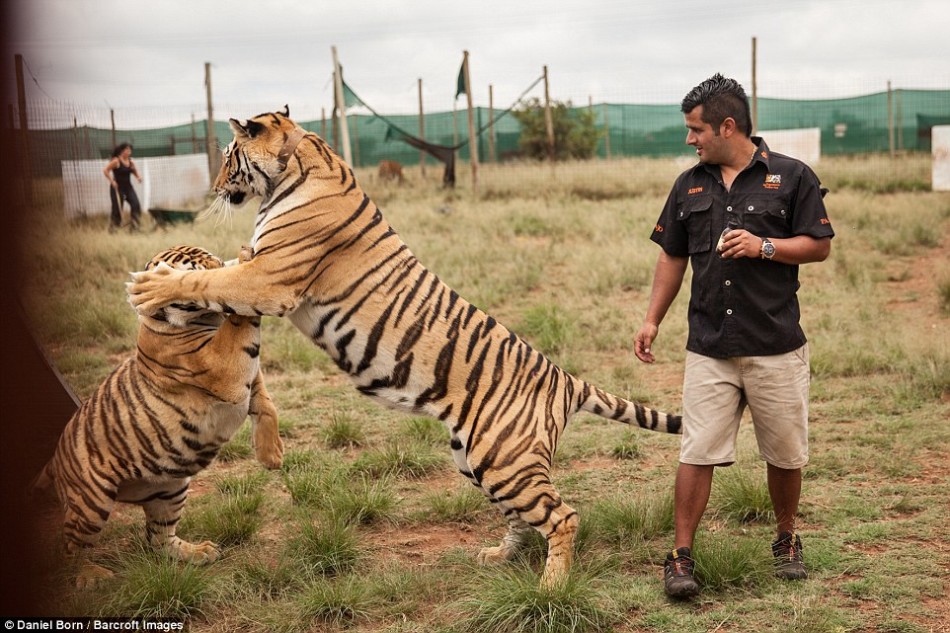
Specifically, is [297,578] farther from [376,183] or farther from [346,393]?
[376,183]

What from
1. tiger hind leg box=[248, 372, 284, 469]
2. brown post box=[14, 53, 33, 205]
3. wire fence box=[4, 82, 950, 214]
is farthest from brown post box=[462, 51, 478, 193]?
brown post box=[14, 53, 33, 205]

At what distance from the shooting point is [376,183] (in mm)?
19078

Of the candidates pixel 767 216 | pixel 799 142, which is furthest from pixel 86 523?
pixel 799 142

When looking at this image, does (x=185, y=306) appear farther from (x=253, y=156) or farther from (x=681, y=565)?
(x=681, y=565)

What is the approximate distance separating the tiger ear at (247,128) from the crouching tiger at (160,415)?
1.78 feet

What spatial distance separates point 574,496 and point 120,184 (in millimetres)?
10730

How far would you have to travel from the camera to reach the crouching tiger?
154 inches

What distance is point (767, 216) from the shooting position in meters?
3.72

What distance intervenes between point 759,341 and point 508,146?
1785cm

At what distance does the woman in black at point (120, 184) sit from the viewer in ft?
42.8

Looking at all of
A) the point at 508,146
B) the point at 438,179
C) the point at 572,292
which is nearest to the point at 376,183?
the point at 438,179

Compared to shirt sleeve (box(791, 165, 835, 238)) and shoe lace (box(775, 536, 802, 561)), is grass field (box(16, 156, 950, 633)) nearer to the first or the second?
shoe lace (box(775, 536, 802, 561))

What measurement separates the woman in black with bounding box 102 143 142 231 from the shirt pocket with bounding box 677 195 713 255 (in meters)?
10.8

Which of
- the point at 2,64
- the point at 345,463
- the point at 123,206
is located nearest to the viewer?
the point at 2,64
